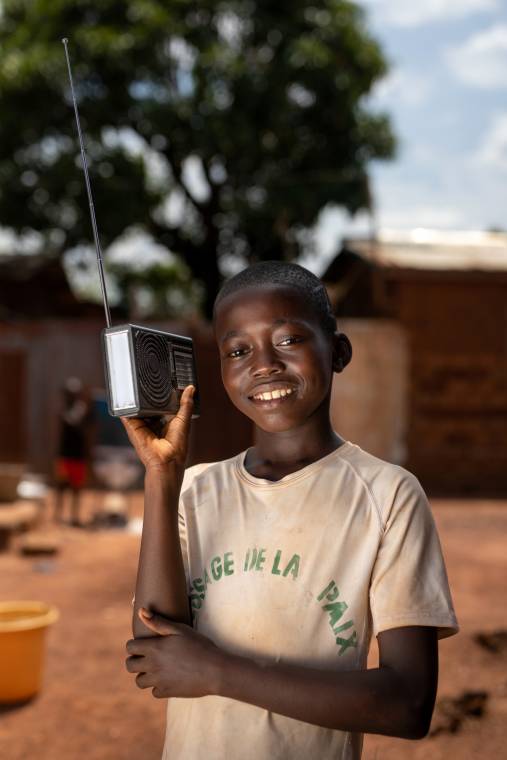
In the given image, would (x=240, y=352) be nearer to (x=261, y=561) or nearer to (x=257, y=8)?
(x=261, y=561)

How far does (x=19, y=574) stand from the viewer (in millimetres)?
6574

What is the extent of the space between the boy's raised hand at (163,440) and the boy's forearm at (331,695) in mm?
291

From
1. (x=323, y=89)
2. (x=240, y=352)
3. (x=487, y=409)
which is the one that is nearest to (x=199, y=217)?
(x=323, y=89)

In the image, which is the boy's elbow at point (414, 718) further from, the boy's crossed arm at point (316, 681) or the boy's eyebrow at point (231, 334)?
the boy's eyebrow at point (231, 334)

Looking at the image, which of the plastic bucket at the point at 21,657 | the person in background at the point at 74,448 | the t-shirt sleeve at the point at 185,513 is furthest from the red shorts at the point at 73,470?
the t-shirt sleeve at the point at 185,513

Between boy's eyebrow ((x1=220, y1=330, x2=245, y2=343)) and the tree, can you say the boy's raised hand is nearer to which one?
boy's eyebrow ((x1=220, y1=330, x2=245, y2=343))

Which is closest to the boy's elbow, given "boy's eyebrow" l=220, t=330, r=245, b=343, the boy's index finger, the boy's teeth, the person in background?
the boy's index finger

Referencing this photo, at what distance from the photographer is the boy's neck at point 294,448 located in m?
1.32

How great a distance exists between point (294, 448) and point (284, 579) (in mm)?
216

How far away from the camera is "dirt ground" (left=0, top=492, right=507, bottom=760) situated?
3.47 metres

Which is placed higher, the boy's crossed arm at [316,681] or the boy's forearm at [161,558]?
the boy's forearm at [161,558]

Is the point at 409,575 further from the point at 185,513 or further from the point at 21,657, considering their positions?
the point at 21,657

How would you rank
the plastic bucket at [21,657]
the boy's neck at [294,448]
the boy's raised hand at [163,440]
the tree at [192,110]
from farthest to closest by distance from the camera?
1. the tree at [192,110]
2. the plastic bucket at [21,657]
3. the boy's neck at [294,448]
4. the boy's raised hand at [163,440]

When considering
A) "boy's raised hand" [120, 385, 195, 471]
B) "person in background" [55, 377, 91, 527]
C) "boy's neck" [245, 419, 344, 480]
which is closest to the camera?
"boy's raised hand" [120, 385, 195, 471]
